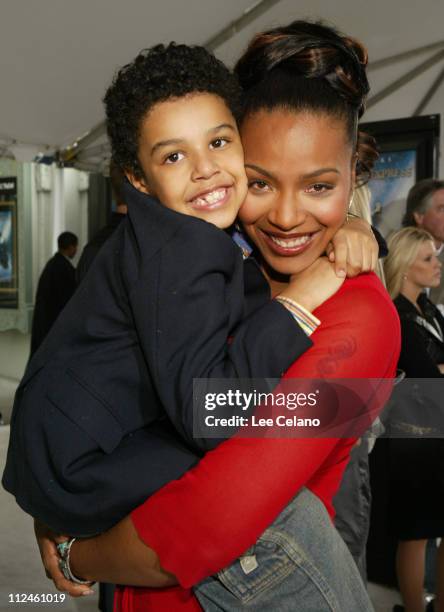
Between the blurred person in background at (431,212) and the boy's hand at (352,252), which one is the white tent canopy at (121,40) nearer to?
the blurred person in background at (431,212)

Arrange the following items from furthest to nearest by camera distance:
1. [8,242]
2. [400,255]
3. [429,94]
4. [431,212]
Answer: [8,242] < [429,94] < [431,212] < [400,255]

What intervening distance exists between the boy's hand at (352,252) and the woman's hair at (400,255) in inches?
90.7

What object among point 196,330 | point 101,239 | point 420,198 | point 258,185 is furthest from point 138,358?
point 420,198

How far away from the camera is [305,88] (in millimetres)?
1174

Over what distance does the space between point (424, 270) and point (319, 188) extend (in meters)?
2.49

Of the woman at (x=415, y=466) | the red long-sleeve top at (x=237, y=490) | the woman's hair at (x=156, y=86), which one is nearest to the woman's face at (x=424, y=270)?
the woman at (x=415, y=466)

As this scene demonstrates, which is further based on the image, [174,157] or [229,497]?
[174,157]

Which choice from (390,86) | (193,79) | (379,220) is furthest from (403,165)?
(193,79)

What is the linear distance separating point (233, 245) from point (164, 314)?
0.18 m

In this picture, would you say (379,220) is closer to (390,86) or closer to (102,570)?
(390,86)

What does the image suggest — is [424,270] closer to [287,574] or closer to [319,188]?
[319,188]

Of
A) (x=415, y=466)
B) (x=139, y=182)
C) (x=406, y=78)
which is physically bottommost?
(x=415, y=466)

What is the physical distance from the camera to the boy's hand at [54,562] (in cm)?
120

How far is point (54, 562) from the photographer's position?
1.21 meters
